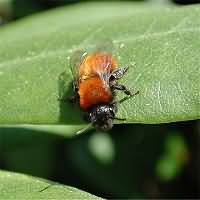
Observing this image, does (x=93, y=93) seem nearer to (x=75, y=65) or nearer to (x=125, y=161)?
(x=75, y=65)

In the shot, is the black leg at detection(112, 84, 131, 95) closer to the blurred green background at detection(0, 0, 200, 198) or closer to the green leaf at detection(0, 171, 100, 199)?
the green leaf at detection(0, 171, 100, 199)

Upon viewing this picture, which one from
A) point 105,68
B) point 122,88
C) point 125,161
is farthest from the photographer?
point 125,161

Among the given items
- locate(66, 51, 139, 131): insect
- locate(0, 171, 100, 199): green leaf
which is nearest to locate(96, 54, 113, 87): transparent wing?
locate(66, 51, 139, 131): insect

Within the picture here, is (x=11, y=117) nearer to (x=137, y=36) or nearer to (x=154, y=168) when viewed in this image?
(x=137, y=36)

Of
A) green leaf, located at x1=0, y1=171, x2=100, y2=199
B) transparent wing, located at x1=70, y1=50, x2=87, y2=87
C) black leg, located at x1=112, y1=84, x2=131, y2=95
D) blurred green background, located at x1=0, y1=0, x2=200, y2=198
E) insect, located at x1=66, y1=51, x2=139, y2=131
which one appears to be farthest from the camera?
blurred green background, located at x1=0, y1=0, x2=200, y2=198

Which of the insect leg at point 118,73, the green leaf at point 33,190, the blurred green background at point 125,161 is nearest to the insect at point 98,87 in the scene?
the insect leg at point 118,73

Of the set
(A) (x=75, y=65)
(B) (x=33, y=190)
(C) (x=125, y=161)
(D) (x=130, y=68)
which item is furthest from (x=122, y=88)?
(C) (x=125, y=161)
